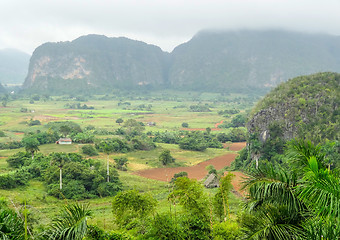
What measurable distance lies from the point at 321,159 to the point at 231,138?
175 feet

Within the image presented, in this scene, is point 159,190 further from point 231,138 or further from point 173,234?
point 231,138

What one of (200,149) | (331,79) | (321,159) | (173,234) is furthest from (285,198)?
(200,149)

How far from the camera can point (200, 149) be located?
1914 inches

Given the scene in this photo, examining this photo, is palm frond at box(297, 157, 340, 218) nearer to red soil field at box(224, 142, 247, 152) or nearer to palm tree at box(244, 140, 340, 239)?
palm tree at box(244, 140, 340, 239)

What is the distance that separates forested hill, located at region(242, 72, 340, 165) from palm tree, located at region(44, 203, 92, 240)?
103 ft

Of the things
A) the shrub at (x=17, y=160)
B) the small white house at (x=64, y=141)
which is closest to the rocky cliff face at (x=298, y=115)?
the shrub at (x=17, y=160)

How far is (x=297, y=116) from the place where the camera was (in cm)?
3544

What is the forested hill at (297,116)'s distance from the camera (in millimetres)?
33906

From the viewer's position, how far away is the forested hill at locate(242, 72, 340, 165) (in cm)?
3391

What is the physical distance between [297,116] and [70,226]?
34822 millimetres

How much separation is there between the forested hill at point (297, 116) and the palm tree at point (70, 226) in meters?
31.5

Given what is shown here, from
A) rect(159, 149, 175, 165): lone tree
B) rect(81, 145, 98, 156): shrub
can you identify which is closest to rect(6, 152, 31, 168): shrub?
rect(81, 145, 98, 156): shrub

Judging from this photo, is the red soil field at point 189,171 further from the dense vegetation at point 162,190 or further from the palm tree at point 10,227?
the palm tree at point 10,227

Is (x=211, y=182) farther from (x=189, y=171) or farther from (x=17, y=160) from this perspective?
(x=17, y=160)
